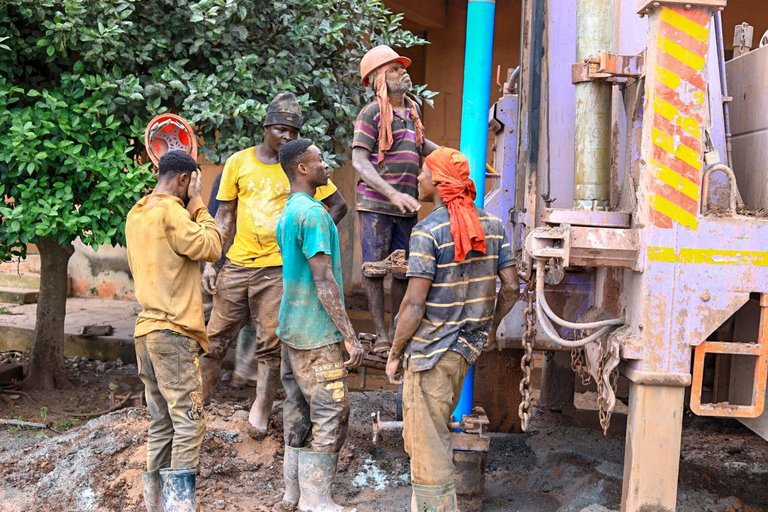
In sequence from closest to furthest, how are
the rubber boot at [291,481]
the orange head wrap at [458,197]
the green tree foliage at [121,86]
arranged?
the orange head wrap at [458,197] < the rubber boot at [291,481] < the green tree foliage at [121,86]

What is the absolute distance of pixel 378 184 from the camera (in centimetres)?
469

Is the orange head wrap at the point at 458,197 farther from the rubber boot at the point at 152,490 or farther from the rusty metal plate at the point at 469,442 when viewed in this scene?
the rubber boot at the point at 152,490

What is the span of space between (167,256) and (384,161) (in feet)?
4.59

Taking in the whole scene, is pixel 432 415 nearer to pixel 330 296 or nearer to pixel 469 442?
pixel 469 442

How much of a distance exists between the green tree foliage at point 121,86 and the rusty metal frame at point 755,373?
10.6ft

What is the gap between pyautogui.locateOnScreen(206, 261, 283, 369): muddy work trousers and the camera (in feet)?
16.8

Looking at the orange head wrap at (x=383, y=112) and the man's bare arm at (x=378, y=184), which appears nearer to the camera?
the man's bare arm at (x=378, y=184)

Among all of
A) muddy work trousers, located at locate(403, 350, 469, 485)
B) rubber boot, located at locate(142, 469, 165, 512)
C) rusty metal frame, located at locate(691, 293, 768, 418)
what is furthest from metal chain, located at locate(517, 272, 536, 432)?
rubber boot, located at locate(142, 469, 165, 512)

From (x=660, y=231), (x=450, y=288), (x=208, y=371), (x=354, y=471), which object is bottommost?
(x=354, y=471)

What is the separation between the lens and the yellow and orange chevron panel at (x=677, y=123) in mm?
3348

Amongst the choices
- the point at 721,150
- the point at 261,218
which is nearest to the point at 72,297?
the point at 261,218

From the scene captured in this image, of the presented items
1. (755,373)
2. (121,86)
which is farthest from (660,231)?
(121,86)

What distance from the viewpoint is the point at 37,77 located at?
232 inches

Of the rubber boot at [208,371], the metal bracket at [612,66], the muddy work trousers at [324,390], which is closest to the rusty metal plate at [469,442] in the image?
the muddy work trousers at [324,390]
